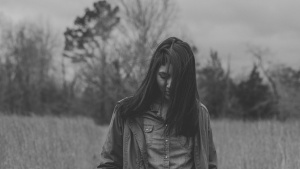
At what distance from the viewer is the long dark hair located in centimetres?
203

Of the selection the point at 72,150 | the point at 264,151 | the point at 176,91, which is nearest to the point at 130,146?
the point at 176,91

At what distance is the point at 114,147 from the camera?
216 cm

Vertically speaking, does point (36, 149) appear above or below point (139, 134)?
below

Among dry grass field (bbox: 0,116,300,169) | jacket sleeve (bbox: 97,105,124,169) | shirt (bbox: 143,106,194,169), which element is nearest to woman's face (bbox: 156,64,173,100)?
shirt (bbox: 143,106,194,169)

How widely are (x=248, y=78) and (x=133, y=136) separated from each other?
32.9 meters

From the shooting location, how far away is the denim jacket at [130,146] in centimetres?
212

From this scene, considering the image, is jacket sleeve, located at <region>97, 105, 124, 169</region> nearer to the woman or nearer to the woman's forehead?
the woman

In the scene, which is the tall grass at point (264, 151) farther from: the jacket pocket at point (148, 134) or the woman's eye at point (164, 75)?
the woman's eye at point (164, 75)

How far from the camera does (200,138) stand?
2160 millimetres

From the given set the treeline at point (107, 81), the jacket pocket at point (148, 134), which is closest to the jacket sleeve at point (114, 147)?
the jacket pocket at point (148, 134)

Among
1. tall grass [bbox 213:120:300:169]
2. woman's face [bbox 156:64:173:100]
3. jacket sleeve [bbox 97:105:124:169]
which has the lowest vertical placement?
tall grass [bbox 213:120:300:169]

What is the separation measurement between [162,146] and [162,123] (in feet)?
0.37

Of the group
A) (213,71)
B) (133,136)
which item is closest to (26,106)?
(213,71)

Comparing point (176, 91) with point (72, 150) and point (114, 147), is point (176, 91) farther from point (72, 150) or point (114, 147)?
point (72, 150)
